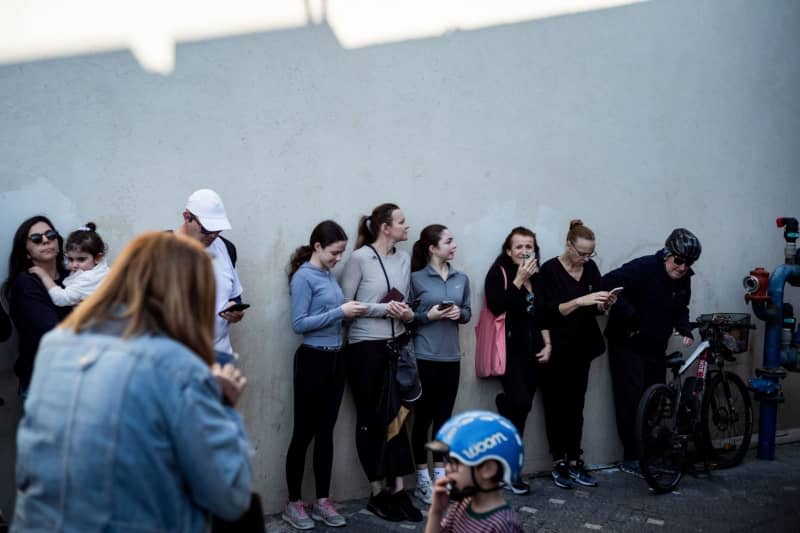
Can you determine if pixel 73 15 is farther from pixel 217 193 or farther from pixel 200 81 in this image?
pixel 217 193

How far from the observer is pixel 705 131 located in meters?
8.12

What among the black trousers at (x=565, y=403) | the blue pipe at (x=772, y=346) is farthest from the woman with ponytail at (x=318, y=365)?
the blue pipe at (x=772, y=346)

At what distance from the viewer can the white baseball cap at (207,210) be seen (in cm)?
494

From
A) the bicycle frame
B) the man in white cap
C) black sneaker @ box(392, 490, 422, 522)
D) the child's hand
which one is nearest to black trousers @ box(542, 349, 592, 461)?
the bicycle frame

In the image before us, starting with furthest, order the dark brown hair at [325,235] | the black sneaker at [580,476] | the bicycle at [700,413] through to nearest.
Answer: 1. the black sneaker at [580,476]
2. the bicycle at [700,413]
3. the dark brown hair at [325,235]

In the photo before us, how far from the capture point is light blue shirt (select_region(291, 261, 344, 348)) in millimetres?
5473

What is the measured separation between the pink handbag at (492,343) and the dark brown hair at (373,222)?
3.65 ft

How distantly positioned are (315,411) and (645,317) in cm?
304

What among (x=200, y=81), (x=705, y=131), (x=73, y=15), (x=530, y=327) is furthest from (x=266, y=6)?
(x=705, y=131)

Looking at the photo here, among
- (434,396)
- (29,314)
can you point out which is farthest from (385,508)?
(29,314)

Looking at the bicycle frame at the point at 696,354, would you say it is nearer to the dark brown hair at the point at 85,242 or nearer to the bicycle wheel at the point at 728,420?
the bicycle wheel at the point at 728,420

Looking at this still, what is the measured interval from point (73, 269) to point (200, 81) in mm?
1528

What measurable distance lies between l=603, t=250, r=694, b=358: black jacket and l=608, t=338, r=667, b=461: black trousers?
63 millimetres

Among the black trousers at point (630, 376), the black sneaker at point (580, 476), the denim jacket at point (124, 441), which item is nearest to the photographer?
the denim jacket at point (124, 441)
